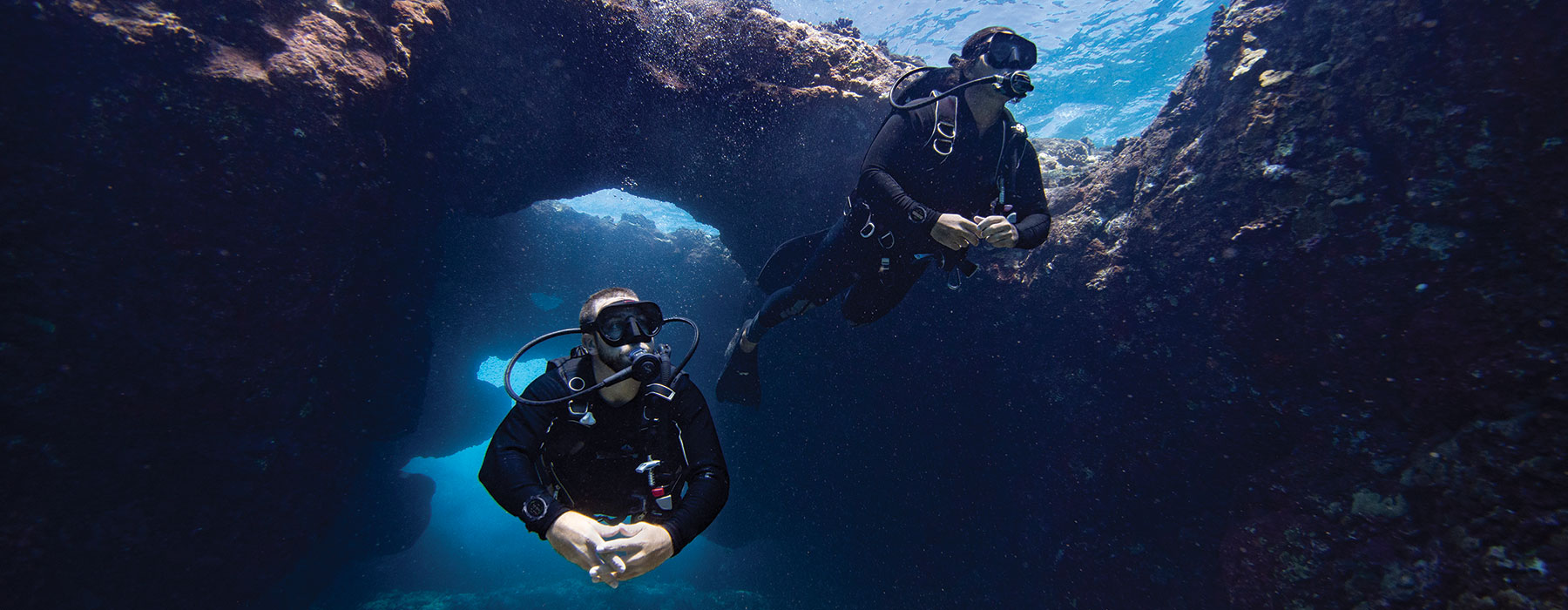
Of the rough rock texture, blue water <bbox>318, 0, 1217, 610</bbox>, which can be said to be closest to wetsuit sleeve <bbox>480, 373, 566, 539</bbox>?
the rough rock texture

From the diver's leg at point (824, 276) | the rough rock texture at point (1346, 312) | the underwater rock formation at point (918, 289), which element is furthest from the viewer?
the diver's leg at point (824, 276)

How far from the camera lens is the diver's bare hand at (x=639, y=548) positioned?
1990 millimetres

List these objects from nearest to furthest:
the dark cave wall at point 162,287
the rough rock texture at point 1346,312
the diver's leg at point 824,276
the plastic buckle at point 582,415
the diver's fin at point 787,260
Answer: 1. the plastic buckle at point 582,415
2. the rough rock texture at point 1346,312
3. the dark cave wall at point 162,287
4. the diver's leg at point 824,276
5. the diver's fin at point 787,260

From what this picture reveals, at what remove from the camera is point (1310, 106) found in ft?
14.2

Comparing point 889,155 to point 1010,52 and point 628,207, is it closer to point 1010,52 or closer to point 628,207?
point 1010,52

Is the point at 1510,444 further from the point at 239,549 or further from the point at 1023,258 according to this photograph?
the point at 239,549

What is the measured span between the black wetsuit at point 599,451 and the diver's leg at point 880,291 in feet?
8.57

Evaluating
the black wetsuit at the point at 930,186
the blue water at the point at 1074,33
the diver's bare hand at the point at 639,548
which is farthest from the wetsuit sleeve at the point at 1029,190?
the blue water at the point at 1074,33

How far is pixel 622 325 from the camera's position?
270 cm

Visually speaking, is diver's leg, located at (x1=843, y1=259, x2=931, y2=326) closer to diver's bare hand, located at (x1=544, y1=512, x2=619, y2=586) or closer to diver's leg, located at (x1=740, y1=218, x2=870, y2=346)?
diver's leg, located at (x1=740, y1=218, x2=870, y2=346)

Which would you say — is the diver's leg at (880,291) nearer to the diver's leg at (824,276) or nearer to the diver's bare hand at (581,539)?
the diver's leg at (824,276)

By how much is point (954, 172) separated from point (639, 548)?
11.8ft

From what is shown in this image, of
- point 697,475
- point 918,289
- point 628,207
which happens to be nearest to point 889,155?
point 697,475

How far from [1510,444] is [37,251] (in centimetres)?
1173
